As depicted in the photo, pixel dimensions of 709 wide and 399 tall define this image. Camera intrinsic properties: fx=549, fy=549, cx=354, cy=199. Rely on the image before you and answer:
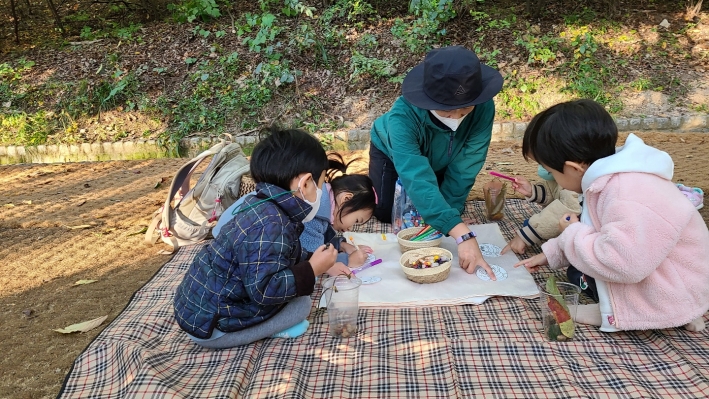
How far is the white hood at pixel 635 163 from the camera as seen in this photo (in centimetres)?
201

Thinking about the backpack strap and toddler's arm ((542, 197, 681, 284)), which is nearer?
toddler's arm ((542, 197, 681, 284))

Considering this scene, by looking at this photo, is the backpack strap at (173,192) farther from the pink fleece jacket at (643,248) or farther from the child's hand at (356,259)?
the pink fleece jacket at (643,248)

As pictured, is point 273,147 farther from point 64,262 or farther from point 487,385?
point 64,262

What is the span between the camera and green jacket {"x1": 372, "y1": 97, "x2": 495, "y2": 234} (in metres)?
2.72

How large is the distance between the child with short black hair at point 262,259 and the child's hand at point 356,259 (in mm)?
620

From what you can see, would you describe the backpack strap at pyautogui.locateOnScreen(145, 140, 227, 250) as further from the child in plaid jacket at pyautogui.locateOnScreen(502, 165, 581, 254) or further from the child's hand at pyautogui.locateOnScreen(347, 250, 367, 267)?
the child in plaid jacket at pyautogui.locateOnScreen(502, 165, 581, 254)

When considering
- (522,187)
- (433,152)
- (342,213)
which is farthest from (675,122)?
(342,213)

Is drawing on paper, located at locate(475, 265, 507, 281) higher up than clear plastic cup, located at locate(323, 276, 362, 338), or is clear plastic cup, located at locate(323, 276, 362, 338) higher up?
clear plastic cup, located at locate(323, 276, 362, 338)

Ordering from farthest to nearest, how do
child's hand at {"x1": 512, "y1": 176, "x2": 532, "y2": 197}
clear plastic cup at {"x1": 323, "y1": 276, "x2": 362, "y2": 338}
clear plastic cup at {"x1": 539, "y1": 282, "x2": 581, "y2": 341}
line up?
child's hand at {"x1": 512, "y1": 176, "x2": 532, "y2": 197} < clear plastic cup at {"x1": 323, "y1": 276, "x2": 362, "y2": 338} < clear plastic cup at {"x1": 539, "y1": 282, "x2": 581, "y2": 341}

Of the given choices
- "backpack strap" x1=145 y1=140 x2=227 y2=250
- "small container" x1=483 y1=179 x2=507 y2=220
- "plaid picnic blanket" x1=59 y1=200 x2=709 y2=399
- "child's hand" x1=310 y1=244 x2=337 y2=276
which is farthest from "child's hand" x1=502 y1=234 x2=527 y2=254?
"backpack strap" x1=145 y1=140 x2=227 y2=250

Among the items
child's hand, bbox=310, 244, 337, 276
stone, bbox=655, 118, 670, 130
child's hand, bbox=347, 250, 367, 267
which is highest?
child's hand, bbox=310, 244, 337, 276

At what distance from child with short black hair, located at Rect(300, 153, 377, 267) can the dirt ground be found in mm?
1112

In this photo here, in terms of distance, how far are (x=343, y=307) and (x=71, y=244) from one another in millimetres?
2345

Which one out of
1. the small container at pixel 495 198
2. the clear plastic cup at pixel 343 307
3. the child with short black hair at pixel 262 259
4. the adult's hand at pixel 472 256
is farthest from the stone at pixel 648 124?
the child with short black hair at pixel 262 259
